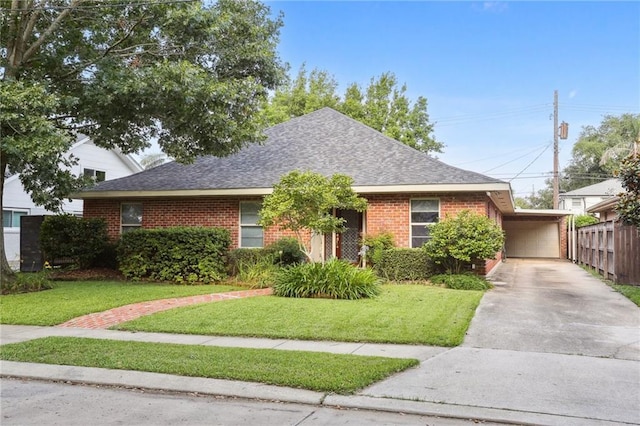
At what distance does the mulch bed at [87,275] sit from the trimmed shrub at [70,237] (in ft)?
1.42

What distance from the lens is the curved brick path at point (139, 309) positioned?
315 inches

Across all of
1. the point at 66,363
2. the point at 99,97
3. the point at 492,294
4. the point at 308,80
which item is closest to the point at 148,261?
the point at 99,97

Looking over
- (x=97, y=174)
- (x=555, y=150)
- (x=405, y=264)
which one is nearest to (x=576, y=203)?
(x=555, y=150)

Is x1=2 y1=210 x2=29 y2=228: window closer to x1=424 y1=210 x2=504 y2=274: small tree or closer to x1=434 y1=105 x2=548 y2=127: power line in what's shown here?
x1=424 y1=210 x2=504 y2=274: small tree

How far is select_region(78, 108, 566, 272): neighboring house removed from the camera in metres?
13.9

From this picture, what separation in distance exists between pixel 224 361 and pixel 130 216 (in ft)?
41.8

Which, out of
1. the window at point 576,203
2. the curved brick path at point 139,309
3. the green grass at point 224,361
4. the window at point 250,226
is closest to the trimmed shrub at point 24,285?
the curved brick path at point 139,309

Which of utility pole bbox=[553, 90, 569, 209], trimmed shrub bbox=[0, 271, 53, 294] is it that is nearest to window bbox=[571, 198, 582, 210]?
utility pole bbox=[553, 90, 569, 209]

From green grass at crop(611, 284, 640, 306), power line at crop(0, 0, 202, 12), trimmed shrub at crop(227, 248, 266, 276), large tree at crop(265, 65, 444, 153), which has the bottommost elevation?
green grass at crop(611, 284, 640, 306)

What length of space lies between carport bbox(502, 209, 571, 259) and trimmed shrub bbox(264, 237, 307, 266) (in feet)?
63.9

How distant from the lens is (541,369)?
17.7ft

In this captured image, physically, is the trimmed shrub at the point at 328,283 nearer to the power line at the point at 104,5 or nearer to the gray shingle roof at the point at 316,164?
the gray shingle roof at the point at 316,164

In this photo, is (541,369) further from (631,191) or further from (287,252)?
(287,252)

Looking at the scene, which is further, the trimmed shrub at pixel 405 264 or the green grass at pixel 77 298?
the trimmed shrub at pixel 405 264
